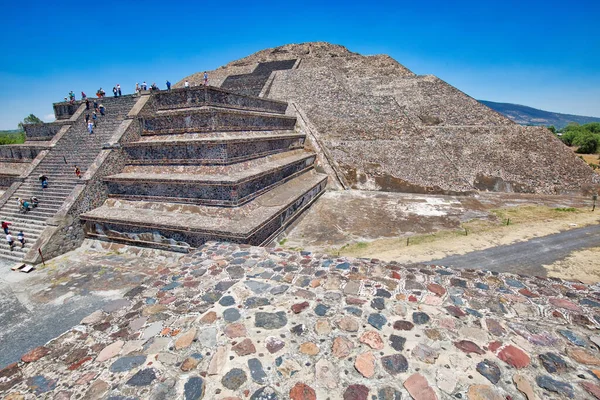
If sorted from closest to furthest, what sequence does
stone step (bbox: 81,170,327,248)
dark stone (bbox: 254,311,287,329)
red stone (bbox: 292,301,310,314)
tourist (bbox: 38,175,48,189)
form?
dark stone (bbox: 254,311,287,329), red stone (bbox: 292,301,310,314), stone step (bbox: 81,170,327,248), tourist (bbox: 38,175,48,189)

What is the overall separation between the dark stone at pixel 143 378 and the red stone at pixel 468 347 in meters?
3.09

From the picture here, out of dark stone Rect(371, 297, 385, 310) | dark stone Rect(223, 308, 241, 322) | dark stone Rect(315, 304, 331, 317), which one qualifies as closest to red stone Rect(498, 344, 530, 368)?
dark stone Rect(371, 297, 385, 310)

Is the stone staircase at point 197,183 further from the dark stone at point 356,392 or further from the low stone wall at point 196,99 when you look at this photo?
the dark stone at point 356,392

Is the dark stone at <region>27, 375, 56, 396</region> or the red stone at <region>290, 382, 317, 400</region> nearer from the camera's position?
the red stone at <region>290, 382, 317, 400</region>

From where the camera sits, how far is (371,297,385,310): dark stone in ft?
11.8

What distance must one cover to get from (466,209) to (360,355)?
10.9 meters

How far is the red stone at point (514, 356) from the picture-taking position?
275 cm

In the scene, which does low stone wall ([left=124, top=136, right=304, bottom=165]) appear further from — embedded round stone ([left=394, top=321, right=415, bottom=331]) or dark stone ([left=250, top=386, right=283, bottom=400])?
dark stone ([left=250, top=386, right=283, bottom=400])

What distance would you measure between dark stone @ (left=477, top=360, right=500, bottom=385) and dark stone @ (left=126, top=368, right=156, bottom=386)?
3.12 metres

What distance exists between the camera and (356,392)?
2.56 meters

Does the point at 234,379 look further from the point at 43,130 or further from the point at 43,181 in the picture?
the point at 43,130

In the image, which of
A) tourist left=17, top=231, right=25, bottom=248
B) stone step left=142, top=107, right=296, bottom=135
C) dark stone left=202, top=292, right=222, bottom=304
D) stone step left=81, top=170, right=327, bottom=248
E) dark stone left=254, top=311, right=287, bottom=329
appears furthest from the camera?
stone step left=142, top=107, right=296, bottom=135

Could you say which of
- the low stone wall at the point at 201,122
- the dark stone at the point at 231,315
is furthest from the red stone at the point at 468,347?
the low stone wall at the point at 201,122

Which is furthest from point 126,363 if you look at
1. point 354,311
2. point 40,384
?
point 354,311
